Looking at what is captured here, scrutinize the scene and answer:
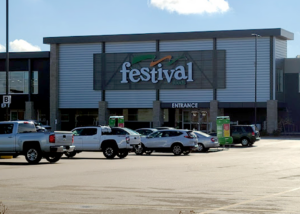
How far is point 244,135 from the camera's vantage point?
153 ft

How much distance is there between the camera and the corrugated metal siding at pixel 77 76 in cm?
7394

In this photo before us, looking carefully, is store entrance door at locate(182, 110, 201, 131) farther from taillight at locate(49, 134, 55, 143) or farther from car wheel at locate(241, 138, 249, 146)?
taillight at locate(49, 134, 55, 143)

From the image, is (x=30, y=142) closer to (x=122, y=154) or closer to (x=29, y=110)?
(x=122, y=154)

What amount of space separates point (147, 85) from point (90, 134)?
41.2 metres

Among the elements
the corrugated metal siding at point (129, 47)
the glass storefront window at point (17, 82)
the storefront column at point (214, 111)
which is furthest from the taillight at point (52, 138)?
the glass storefront window at point (17, 82)

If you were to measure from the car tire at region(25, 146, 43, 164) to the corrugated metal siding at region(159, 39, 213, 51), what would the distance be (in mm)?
46657

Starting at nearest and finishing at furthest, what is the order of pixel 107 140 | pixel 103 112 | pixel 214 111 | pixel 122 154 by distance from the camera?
pixel 107 140 < pixel 122 154 < pixel 214 111 < pixel 103 112

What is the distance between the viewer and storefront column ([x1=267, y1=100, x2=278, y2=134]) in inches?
2662

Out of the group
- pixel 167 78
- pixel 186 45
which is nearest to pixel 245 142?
pixel 167 78

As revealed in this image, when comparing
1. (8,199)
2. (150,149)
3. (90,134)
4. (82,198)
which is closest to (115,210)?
(82,198)

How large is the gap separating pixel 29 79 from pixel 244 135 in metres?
36.4

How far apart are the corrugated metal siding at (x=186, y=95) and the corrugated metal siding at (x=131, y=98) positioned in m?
1.47

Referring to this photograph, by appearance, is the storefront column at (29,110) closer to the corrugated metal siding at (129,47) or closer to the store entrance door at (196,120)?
the corrugated metal siding at (129,47)

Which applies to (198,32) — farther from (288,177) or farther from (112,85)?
(288,177)
